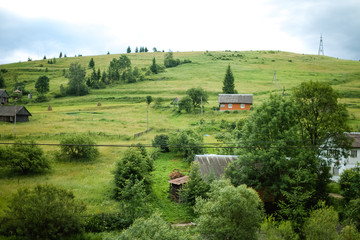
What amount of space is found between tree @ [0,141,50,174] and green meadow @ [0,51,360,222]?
47.4 inches

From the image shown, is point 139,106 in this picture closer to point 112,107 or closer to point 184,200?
point 112,107

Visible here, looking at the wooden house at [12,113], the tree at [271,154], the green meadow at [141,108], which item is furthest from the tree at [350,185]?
the wooden house at [12,113]

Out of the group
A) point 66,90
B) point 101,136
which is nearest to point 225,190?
point 101,136

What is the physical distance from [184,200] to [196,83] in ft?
264

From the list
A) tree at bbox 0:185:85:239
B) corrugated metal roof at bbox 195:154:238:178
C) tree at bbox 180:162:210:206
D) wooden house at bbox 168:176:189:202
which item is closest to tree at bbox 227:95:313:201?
corrugated metal roof at bbox 195:154:238:178

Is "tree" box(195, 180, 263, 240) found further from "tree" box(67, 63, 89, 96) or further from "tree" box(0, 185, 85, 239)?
"tree" box(67, 63, 89, 96)

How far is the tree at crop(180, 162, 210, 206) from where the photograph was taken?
78.1 feet

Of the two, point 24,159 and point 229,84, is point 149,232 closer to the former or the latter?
point 24,159

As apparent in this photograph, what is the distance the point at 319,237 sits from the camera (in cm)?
1633

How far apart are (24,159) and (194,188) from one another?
18.4 metres

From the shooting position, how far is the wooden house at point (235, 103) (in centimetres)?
6806

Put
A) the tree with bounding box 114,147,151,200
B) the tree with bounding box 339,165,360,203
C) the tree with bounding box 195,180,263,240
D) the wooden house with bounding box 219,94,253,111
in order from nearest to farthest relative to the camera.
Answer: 1. the tree with bounding box 195,180,263,240
2. the tree with bounding box 339,165,360,203
3. the tree with bounding box 114,147,151,200
4. the wooden house with bounding box 219,94,253,111

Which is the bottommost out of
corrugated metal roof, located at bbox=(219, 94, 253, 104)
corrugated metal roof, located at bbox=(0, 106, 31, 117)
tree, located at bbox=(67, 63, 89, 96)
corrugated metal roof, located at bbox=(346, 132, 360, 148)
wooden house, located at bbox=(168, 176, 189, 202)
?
wooden house, located at bbox=(168, 176, 189, 202)

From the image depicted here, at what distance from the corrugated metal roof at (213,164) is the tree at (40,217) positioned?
1253 centimetres
